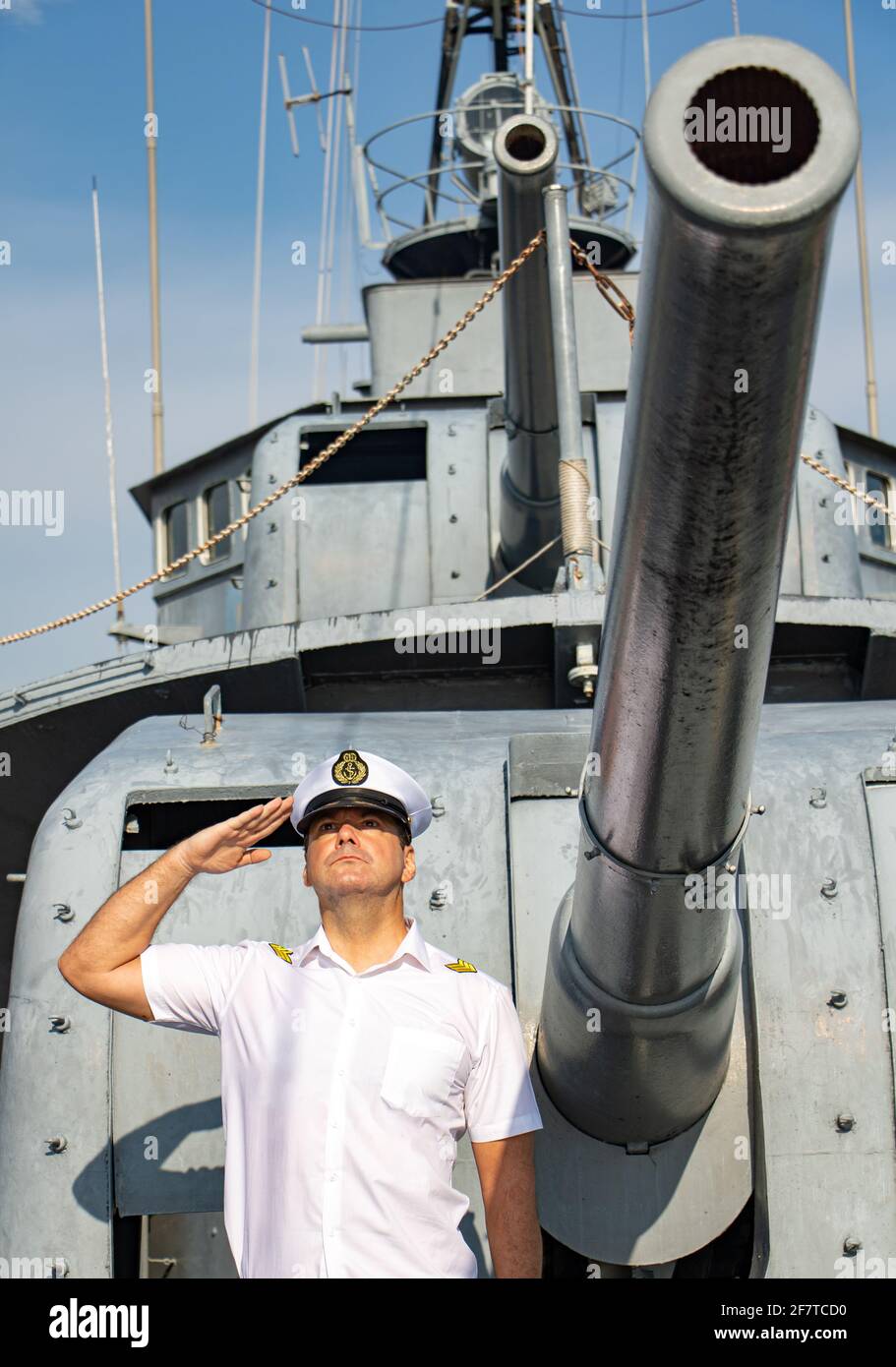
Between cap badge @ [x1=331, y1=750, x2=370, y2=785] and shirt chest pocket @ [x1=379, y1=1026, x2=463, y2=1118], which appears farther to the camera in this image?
cap badge @ [x1=331, y1=750, x2=370, y2=785]

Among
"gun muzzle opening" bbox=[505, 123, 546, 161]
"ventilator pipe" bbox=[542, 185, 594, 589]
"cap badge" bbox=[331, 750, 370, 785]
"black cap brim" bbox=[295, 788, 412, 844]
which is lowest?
"black cap brim" bbox=[295, 788, 412, 844]

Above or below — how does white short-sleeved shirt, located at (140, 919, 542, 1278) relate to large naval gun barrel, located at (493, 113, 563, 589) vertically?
below

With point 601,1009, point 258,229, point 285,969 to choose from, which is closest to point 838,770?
point 601,1009

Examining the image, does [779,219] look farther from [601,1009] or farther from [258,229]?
[258,229]

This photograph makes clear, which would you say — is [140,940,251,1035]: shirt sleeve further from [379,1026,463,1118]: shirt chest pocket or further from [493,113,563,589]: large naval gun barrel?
[493,113,563,589]: large naval gun barrel

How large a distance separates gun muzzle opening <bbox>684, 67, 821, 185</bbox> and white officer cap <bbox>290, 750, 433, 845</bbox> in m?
1.44

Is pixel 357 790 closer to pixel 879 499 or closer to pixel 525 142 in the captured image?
pixel 525 142

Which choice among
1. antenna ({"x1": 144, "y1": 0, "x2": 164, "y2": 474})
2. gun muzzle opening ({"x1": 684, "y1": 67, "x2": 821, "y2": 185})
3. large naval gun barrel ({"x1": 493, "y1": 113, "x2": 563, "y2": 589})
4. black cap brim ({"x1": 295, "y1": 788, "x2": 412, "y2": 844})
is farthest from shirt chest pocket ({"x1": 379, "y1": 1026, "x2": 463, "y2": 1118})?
antenna ({"x1": 144, "y1": 0, "x2": 164, "y2": 474})

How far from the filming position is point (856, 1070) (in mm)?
3365

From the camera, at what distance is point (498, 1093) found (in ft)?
8.71

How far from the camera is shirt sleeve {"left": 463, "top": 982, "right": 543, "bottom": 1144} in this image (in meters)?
2.64

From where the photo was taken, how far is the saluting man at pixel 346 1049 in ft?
A: 8.07

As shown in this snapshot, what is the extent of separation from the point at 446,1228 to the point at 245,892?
4.36 feet

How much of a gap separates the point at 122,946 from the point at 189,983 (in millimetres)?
120
